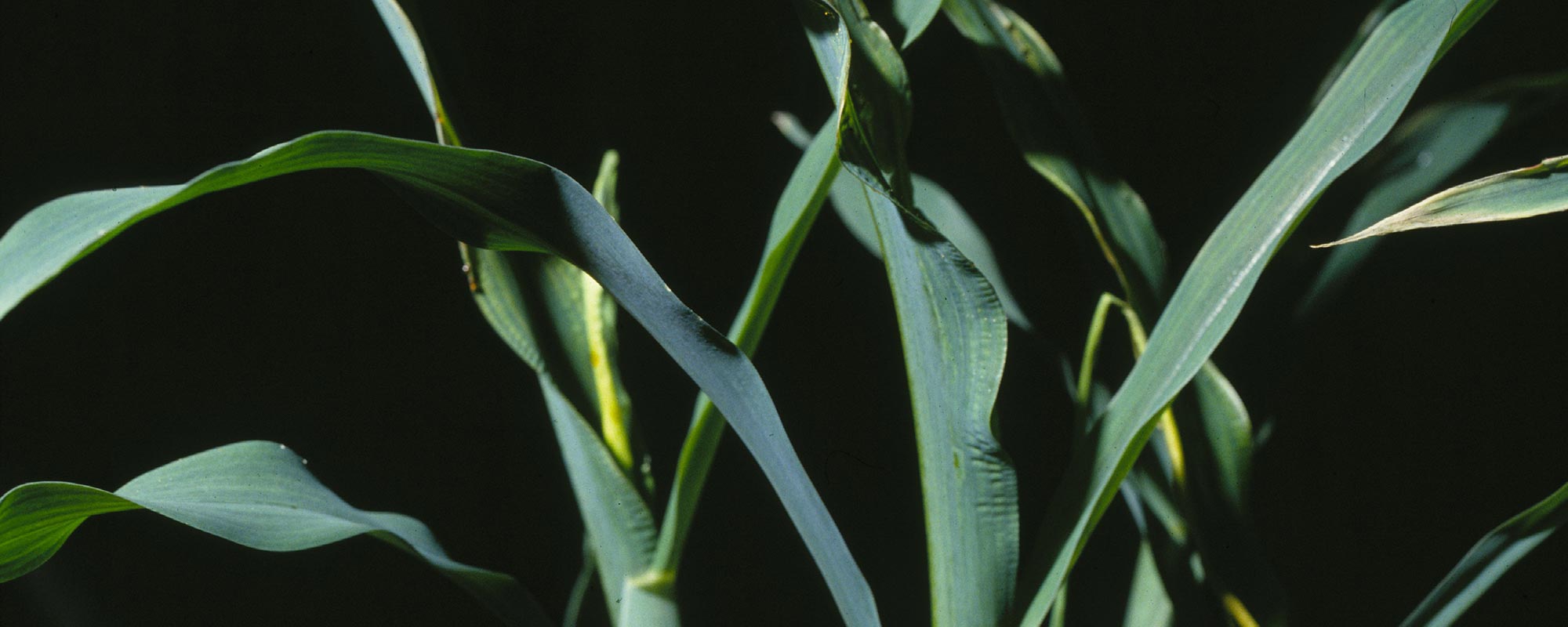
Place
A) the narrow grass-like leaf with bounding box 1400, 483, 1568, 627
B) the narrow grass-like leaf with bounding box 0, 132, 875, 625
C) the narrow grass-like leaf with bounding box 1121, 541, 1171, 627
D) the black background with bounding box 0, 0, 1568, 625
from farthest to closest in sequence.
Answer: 1. the black background with bounding box 0, 0, 1568, 625
2. the narrow grass-like leaf with bounding box 1121, 541, 1171, 627
3. the narrow grass-like leaf with bounding box 1400, 483, 1568, 627
4. the narrow grass-like leaf with bounding box 0, 132, 875, 625

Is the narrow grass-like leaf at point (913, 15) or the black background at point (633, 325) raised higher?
the narrow grass-like leaf at point (913, 15)

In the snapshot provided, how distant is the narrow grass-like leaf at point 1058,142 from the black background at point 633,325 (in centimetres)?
20

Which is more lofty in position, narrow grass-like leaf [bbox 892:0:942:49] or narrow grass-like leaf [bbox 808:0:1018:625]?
narrow grass-like leaf [bbox 892:0:942:49]

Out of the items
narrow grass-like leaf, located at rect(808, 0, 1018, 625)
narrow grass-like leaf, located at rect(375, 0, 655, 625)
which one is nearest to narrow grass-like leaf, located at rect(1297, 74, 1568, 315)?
narrow grass-like leaf, located at rect(808, 0, 1018, 625)

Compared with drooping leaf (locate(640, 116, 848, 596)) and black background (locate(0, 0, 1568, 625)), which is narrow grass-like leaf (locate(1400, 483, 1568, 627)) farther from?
drooping leaf (locate(640, 116, 848, 596))

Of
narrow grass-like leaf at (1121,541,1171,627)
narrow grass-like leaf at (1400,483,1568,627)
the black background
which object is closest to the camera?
narrow grass-like leaf at (1400,483,1568,627)

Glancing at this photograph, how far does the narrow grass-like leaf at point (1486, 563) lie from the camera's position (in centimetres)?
38

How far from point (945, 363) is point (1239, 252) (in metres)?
0.13

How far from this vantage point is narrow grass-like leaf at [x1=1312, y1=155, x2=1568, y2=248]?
11.3 inches

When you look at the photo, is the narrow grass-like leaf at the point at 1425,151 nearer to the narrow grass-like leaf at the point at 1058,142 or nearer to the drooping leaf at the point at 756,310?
the narrow grass-like leaf at the point at 1058,142

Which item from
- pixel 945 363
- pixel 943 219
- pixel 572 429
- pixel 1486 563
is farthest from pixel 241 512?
pixel 1486 563

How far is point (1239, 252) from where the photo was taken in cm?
35

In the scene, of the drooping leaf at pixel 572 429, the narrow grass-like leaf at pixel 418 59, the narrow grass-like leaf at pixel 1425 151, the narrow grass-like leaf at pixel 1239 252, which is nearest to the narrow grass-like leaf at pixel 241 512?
the drooping leaf at pixel 572 429

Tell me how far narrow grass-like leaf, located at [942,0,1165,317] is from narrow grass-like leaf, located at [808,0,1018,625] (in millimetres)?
114
